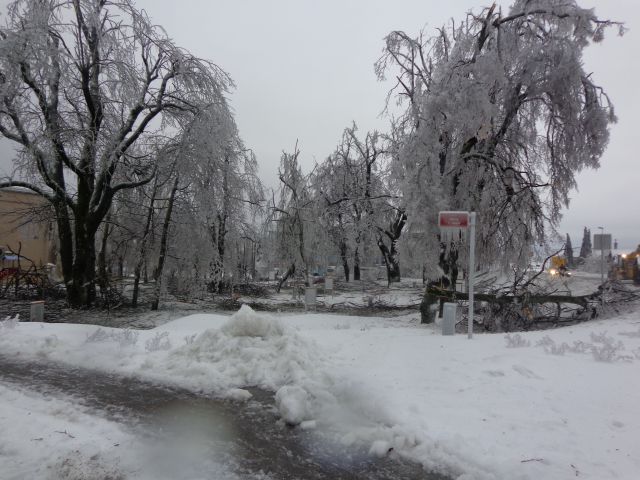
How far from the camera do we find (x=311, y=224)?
25.9 metres

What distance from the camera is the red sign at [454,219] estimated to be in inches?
293

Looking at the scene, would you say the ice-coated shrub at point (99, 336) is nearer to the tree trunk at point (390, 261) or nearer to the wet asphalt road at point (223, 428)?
the wet asphalt road at point (223, 428)

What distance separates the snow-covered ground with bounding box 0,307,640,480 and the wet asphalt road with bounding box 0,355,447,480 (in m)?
0.18

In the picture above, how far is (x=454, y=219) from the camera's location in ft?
24.6

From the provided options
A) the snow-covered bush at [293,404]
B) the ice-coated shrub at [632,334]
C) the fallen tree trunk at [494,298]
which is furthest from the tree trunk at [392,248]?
the snow-covered bush at [293,404]

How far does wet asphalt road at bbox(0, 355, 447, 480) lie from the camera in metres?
3.42

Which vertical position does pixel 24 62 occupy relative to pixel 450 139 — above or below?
above

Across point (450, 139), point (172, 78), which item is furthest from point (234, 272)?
point (450, 139)

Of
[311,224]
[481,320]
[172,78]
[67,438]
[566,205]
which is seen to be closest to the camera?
[67,438]

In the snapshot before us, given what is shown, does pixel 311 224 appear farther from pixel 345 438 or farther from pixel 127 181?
pixel 345 438

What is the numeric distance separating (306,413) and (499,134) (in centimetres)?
1055

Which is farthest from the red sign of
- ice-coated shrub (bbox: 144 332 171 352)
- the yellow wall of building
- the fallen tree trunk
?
the yellow wall of building

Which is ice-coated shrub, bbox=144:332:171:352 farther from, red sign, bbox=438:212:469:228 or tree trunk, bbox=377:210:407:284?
tree trunk, bbox=377:210:407:284

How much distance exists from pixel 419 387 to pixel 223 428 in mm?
2138
